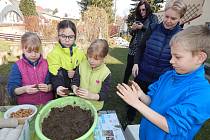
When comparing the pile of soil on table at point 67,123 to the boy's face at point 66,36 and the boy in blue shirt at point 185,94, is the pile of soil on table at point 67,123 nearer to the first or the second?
the boy in blue shirt at point 185,94

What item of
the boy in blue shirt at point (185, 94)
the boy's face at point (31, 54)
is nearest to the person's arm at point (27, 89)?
the boy's face at point (31, 54)

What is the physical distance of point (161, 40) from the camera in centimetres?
265

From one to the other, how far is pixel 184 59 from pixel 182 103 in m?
0.25

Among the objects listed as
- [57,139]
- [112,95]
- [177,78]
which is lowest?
[112,95]

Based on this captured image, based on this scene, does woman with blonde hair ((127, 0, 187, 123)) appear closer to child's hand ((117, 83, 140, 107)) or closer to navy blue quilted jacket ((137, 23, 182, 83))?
navy blue quilted jacket ((137, 23, 182, 83))

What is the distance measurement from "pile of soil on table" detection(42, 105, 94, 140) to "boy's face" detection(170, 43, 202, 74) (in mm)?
593

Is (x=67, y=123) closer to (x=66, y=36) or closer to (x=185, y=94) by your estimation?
(x=185, y=94)

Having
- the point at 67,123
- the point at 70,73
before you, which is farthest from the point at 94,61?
the point at 67,123

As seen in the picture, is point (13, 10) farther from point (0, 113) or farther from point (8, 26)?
point (0, 113)

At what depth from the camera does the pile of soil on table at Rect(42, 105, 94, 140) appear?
3.84 ft

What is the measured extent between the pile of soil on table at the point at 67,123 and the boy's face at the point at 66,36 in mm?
972

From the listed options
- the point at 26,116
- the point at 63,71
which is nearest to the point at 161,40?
the point at 63,71

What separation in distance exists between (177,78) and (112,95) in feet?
11.7

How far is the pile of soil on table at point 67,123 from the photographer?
1171mm
